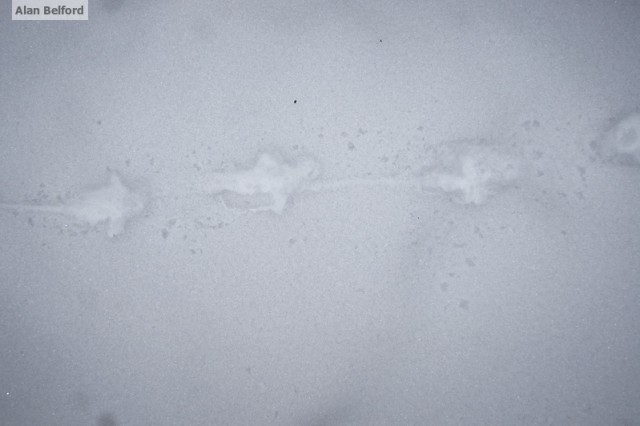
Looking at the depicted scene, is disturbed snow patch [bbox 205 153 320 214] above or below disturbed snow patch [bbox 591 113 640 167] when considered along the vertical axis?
below

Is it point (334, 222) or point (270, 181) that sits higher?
point (270, 181)

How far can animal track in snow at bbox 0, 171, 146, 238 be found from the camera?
1571 millimetres

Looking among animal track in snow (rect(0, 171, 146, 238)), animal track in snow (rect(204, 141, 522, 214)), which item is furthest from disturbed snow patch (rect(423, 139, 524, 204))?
animal track in snow (rect(0, 171, 146, 238))

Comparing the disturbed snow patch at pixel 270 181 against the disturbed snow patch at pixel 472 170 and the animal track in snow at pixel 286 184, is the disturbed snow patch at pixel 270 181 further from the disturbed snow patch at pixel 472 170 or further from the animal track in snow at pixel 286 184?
the disturbed snow patch at pixel 472 170

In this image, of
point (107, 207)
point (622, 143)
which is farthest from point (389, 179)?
point (107, 207)

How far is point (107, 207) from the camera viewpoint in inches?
61.9

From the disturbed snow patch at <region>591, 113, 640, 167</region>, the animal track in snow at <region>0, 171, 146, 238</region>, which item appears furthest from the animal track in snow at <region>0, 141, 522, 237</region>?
the disturbed snow patch at <region>591, 113, 640, 167</region>

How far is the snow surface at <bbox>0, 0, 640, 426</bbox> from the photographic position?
1550mm

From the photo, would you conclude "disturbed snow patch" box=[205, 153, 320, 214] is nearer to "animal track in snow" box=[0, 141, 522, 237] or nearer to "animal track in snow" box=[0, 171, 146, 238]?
"animal track in snow" box=[0, 141, 522, 237]

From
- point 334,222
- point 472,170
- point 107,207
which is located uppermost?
point 472,170

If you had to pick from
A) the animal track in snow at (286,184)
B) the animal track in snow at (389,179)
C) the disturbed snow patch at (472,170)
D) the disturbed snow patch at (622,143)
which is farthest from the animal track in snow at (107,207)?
the disturbed snow patch at (622,143)

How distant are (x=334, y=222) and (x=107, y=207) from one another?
1.03 meters

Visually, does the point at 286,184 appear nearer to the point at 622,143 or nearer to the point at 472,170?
the point at 472,170

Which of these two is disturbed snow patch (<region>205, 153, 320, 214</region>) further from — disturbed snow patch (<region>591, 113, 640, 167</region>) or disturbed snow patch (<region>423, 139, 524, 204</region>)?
disturbed snow patch (<region>591, 113, 640, 167</region>)
